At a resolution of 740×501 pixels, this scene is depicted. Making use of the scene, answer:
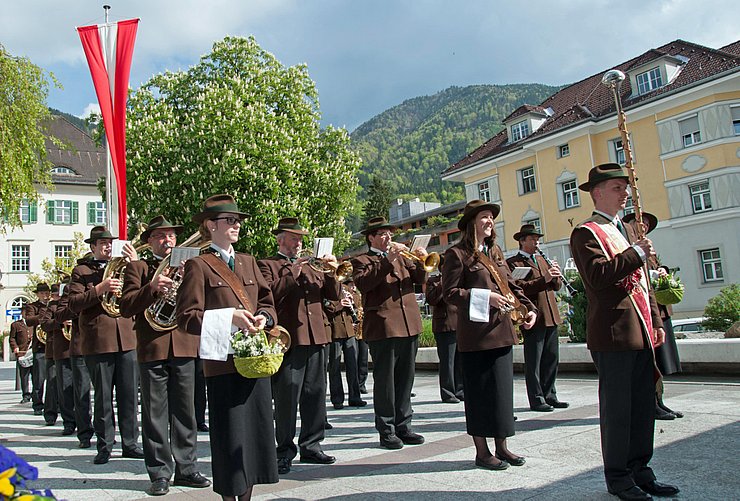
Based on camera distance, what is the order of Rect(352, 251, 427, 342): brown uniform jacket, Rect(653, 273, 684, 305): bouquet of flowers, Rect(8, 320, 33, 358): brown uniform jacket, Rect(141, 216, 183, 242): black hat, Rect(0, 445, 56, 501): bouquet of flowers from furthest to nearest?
Rect(8, 320, 33, 358): brown uniform jacket, Rect(352, 251, 427, 342): brown uniform jacket, Rect(653, 273, 684, 305): bouquet of flowers, Rect(141, 216, 183, 242): black hat, Rect(0, 445, 56, 501): bouquet of flowers

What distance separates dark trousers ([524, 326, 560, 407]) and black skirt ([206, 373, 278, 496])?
4.77 meters

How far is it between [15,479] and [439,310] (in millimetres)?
8428

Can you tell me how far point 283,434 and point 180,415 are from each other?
1.03 metres

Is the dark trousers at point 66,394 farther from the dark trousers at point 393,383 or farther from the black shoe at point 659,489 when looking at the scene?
the black shoe at point 659,489

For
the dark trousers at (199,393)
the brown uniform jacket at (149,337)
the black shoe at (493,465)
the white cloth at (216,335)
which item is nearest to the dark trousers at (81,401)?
the dark trousers at (199,393)

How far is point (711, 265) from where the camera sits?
30766 millimetres

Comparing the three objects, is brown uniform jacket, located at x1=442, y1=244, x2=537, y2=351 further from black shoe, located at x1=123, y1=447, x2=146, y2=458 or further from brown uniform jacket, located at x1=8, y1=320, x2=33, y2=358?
brown uniform jacket, located at x1=8, y1=320, x2=33, y2=358

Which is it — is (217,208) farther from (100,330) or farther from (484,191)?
→ (484,191)

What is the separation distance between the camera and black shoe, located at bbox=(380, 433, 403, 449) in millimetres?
6410

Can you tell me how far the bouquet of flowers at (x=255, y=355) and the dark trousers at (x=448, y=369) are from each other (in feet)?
20.1

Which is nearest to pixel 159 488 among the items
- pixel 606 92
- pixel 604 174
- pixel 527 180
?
pixel 604 174

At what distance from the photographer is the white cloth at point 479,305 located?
539cm

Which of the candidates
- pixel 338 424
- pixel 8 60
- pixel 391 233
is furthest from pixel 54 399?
pixel 8 60

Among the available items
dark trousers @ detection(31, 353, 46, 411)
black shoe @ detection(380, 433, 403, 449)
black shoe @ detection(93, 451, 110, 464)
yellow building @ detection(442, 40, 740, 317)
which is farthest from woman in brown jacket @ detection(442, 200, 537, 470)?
yellow building @ detection(442, 40, 740, 317)
